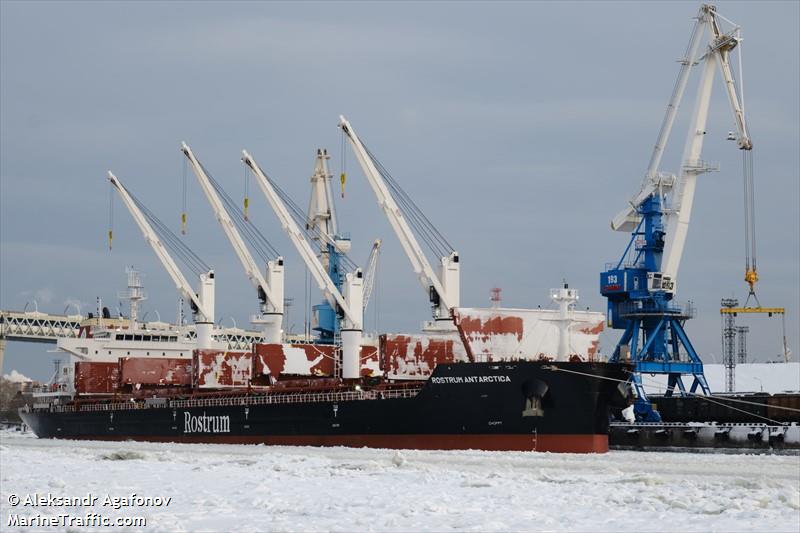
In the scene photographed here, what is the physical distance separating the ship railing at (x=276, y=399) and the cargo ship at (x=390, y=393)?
0.22ft

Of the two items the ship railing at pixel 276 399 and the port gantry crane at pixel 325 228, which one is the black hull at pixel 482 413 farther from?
the port gantry crane at pixel 325 228

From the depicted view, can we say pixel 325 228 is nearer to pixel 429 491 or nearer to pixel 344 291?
pixel 344 291

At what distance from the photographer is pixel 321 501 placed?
22281 mm

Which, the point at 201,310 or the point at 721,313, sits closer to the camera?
the point at 201,310

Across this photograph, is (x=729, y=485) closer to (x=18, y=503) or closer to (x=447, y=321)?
(x=18, y=503)

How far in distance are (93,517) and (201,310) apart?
45016mm

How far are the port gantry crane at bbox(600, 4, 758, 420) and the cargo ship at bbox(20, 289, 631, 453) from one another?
14.4 metres

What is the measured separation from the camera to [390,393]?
45688 mm

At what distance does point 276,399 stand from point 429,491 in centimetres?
2695

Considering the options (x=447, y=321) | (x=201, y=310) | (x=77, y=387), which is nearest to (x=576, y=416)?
(x=447, y=321)

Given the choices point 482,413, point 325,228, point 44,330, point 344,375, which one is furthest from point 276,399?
point 44,330

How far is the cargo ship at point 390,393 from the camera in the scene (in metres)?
41.0

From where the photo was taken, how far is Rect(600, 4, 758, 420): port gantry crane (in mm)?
60188

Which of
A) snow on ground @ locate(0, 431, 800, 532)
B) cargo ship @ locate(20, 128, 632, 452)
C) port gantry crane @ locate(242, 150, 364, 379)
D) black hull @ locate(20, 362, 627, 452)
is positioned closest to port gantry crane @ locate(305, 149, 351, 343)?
cargo ship @ locate(20, 128, 632, 452)
